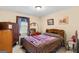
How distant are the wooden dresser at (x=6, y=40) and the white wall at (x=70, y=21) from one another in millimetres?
376

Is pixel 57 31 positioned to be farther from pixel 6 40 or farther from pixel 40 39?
pixel 6 40

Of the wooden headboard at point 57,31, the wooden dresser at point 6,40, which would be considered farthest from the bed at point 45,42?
the wooden dresser at point 6,40

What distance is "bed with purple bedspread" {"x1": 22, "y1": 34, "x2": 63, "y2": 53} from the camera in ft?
3.77

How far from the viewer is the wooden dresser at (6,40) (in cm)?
120

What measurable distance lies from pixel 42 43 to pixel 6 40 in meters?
0.39

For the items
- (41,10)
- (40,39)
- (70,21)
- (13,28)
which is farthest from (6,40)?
(70,21)

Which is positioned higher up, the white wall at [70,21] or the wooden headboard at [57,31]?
the white wall at [70,21]

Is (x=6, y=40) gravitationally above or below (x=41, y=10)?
below

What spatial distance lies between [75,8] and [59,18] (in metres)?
0.20

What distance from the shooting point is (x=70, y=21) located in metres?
1.21

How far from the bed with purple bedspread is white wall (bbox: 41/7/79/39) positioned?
0.33ft

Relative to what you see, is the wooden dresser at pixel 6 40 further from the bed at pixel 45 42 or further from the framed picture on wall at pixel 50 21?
the framed picture on wall at pixel 50 21
